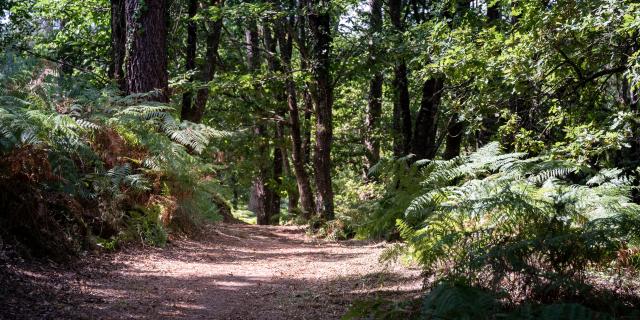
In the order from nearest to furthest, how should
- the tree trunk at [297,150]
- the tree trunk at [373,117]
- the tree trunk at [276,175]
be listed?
1. the tree trunk at [373,117]
2. the tree trunk at [297,150]
3. the tree trunk at [276,175]

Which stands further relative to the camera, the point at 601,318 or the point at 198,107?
the point at 198,107

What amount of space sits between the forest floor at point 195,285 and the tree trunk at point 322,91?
13.6ft

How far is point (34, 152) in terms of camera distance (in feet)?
18.2

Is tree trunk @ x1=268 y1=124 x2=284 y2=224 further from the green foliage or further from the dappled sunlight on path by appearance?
the green foliage

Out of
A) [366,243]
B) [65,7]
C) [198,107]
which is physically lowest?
[366,243]

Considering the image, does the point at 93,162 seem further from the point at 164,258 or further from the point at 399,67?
the point at 399,67

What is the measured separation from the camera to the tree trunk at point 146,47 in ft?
31.0

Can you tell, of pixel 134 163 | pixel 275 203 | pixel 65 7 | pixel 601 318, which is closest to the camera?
pixel 601 318

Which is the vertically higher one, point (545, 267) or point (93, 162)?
point (93, 162)

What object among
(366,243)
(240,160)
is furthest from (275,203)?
(366,243)

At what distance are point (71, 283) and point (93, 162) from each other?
8.40 feet

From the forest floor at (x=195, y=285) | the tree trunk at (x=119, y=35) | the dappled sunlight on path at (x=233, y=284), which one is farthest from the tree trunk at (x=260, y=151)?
the forest floor at (x=195, y=285)

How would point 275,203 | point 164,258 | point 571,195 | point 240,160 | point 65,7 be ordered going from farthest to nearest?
point 275,203 < point 240,160 < point 65,7 < point 164,258 < point 571,195

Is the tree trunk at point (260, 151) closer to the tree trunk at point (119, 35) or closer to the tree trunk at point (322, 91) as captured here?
the tree trunk at point (322, 91)
